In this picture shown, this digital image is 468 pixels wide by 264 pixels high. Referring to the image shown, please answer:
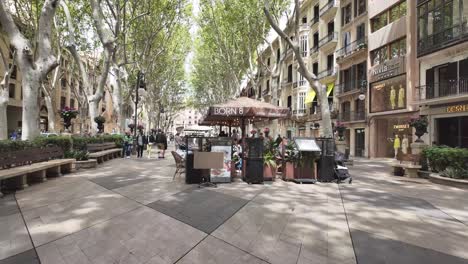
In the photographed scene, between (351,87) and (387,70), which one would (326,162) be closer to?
(387,70)

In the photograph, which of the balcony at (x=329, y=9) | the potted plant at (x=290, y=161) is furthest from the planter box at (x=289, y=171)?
the balcony at (x=329, y=9)

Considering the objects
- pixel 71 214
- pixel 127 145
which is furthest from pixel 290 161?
pixel 127 145

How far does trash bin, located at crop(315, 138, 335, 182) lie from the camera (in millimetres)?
8414

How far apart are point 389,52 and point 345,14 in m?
7.82

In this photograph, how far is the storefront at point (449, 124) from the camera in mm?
15214

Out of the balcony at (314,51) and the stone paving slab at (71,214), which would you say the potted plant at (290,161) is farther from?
the balcony at (314,51)

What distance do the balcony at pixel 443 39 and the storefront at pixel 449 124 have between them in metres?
3.48

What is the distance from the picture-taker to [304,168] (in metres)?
8.41

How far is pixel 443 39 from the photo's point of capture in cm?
1561

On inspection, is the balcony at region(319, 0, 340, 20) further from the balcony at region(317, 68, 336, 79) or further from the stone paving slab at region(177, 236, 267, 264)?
the stone paving slab at region(177, 236, 267, 264)

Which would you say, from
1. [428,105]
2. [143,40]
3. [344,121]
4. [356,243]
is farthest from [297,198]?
[344,121]

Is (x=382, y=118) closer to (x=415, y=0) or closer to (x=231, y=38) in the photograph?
(x=415, y=0)

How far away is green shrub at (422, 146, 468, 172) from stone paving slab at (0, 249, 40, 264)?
35.1ft

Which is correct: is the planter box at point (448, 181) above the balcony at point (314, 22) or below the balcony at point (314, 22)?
below
